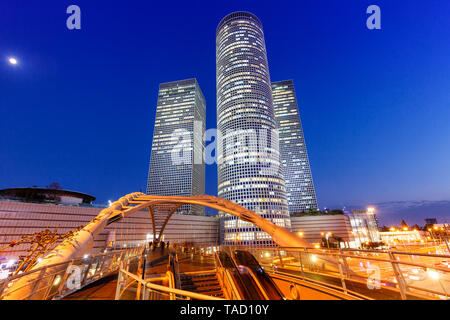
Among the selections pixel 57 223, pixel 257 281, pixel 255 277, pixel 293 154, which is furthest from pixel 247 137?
pixel 257 281

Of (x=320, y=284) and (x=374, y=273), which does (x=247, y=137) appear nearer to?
(x=320, y=284)

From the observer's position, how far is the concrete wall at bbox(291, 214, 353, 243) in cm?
8319

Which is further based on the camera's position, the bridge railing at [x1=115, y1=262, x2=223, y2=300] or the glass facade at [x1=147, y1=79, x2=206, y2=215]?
the glass facade at [x1=147, y1=79, x2=206, y2=215]

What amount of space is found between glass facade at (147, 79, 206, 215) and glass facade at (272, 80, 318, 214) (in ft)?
223

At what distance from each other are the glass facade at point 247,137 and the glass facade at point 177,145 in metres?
47.5

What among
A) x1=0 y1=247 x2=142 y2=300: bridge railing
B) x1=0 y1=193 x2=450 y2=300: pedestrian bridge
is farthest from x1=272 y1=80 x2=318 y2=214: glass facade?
x1=0 y1=247 x2=142 y2=300: bridge railing

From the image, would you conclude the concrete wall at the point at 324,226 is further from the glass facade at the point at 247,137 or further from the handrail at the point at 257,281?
the handrail at the point at 257,281

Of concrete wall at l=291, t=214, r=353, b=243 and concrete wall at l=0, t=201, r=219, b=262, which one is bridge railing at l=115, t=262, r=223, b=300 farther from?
concrete wall at l=291, t=214, r=353, b=243

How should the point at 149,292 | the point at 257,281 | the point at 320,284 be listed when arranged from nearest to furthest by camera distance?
1. the point at 149,292
2. the point at 320,284
3. the point at 257,281

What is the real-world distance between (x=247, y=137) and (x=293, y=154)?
58.6 m

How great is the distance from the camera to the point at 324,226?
84500mm

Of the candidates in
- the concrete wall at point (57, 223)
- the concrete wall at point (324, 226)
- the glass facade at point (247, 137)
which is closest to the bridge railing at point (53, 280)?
the concrete wall at point (57, 223)
